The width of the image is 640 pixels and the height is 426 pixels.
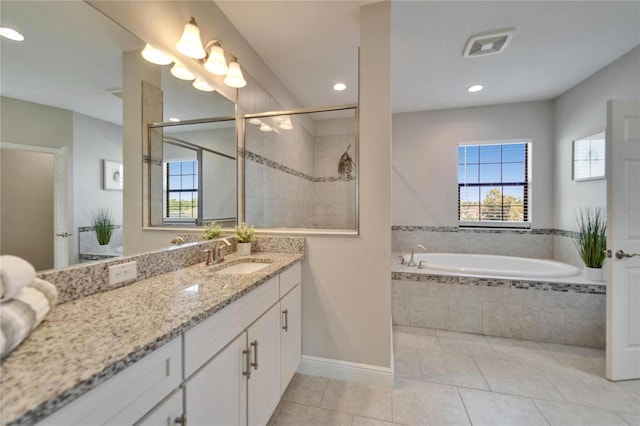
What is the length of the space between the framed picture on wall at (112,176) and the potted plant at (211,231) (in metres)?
0.66

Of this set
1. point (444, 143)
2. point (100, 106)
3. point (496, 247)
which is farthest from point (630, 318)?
point (100, 106)

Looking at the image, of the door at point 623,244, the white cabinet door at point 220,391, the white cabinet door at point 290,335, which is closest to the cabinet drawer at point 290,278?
the white cabinet door at point 290,335

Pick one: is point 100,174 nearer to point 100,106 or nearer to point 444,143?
point 100,106

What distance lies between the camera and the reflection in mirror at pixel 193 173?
1396mm

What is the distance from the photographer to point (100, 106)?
106 cm

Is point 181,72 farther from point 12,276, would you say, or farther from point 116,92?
point 12,276

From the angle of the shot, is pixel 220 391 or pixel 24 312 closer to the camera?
pixel 24 312

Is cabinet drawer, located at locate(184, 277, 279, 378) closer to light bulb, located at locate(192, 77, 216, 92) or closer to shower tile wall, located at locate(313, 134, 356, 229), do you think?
light bulb, located at locate(192, 77, 216, 92)

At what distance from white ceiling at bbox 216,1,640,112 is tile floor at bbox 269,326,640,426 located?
8.90ft

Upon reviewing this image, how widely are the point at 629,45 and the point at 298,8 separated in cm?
292

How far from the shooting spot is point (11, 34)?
814 mm

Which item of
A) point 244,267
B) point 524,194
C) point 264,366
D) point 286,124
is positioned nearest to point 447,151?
point 524,194

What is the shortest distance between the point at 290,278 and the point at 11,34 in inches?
61.8

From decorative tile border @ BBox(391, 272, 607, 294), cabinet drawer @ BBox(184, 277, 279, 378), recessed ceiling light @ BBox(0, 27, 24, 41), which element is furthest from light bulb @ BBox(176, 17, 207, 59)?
decorative tile border @ BBox(391, 272, 607, 294)
